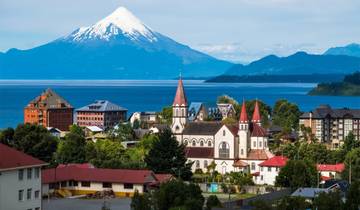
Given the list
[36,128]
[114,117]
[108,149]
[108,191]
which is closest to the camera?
[108,191]

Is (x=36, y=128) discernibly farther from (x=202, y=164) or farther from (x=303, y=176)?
(x=303, y=176)

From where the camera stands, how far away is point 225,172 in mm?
62750

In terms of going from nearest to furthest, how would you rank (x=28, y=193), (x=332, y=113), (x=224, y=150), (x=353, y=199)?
(x=28, y=193), (x=353, y=199), (x=224, y=150), (x=332, y=113)

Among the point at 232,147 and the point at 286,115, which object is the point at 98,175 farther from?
the point at 286,115

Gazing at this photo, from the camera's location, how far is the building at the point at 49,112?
109812 mm

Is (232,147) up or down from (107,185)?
up

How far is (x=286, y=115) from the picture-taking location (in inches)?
4063

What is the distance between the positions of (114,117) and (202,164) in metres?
57.2

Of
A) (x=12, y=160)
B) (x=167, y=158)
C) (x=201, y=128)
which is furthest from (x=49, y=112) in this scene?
(x=12, y=160)

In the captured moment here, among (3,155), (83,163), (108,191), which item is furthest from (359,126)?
(3,155)

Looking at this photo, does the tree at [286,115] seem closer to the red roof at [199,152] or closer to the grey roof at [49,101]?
the grey roof at [49,101]

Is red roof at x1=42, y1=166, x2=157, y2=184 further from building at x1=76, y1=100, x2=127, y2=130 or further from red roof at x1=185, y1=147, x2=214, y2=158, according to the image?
building at x1=76, y1=100, x2=127, y2=130

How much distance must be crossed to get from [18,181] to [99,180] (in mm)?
17160

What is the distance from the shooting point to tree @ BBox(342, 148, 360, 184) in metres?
48.8
